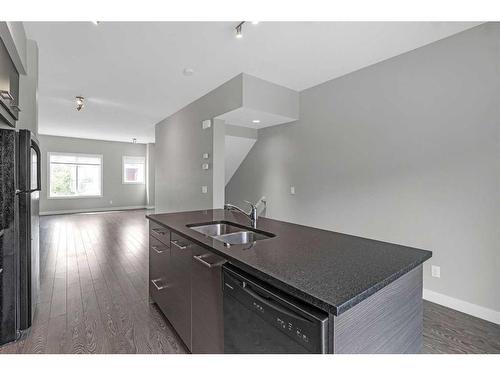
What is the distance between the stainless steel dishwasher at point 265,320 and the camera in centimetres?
77

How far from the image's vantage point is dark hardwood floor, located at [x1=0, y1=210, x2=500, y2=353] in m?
1.80

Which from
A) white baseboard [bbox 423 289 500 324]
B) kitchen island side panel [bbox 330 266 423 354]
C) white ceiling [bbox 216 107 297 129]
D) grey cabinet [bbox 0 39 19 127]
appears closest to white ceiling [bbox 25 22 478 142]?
white ceiling [bbox 216 107 297 129]

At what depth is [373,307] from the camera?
921mm

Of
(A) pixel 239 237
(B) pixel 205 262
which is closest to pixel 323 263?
(B) pixel 205 262

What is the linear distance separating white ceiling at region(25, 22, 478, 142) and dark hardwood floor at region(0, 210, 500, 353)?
2.63 m

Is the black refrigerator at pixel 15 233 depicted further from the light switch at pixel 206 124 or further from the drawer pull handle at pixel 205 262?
the light switch at pixel 206 124

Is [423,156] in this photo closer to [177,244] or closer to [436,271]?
[436,271]

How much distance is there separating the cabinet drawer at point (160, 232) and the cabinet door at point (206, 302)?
490 mm

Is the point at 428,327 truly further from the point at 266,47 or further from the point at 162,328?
the point at 266,47

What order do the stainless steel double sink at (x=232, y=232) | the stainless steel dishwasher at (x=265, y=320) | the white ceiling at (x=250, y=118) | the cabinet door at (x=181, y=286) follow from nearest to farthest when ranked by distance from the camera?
the stainless steel dishwasher at (x=265, y=320) < the cabinet door at (x=181, y=286) < the stainless steel double sink at (x=232, y=232) < the white ceiling at (x=250, y=118)

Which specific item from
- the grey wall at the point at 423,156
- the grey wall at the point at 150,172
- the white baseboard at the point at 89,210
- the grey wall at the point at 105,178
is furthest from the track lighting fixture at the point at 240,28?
the white baseboard at the point at 89,210

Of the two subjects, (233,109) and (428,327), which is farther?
(233,109)
